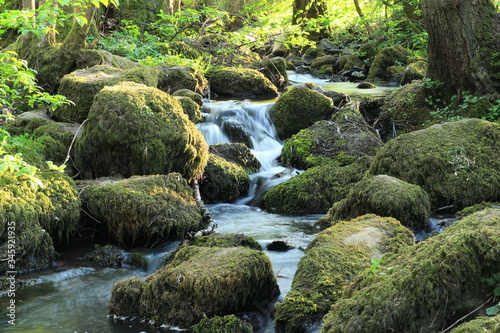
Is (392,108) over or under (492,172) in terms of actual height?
over

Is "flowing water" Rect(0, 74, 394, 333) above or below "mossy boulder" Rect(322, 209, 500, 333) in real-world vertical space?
below

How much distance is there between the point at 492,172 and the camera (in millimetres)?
6727

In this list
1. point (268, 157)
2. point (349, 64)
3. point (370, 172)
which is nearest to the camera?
point (370, 172)

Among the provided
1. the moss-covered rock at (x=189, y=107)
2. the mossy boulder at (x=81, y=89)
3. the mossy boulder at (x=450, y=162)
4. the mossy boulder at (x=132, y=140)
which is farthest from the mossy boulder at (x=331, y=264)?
the mossy boulder at (x=81, y=89)

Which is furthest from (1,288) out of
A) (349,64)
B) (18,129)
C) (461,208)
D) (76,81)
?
(349,64)

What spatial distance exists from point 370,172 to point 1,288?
16.3 feet

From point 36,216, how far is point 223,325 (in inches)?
106

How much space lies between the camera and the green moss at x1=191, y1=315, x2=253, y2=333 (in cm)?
392

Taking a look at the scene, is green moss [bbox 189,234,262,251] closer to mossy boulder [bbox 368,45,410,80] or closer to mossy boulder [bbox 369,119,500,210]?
mossy boulder [bbox 369,119,500,210]

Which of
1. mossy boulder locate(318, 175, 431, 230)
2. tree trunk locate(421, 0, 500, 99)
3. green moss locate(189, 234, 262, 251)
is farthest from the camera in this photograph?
tree trunk locate(421, 0, 500, 99)

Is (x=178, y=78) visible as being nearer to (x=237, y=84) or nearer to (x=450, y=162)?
(x=237, y=84)

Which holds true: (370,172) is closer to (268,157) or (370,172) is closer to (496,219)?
(268,157)

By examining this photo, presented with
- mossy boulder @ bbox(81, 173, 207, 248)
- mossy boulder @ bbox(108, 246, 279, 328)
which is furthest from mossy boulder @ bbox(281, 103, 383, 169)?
mossy boulder @ bbox(108, 246, 279, 328)

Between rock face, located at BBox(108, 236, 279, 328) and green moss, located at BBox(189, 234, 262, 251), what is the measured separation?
56cm
